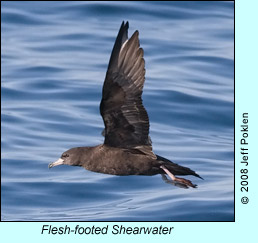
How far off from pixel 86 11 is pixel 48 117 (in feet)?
22.9

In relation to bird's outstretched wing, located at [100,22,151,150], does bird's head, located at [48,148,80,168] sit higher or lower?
lower

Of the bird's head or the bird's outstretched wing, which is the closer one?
the bird's outstretched wing

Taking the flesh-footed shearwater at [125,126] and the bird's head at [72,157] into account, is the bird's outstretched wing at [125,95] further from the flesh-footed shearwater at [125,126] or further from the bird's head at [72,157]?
the bird's head at [72,157]

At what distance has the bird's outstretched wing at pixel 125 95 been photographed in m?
9.23

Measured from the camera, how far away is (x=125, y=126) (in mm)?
9688

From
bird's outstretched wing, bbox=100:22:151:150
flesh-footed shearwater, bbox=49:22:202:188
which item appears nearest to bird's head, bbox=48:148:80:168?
flesh-footed shearwater, bbox=49:22:202:188

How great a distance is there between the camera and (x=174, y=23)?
23906 mm

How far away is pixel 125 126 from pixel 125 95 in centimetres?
41

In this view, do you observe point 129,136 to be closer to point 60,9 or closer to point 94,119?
point 94,119

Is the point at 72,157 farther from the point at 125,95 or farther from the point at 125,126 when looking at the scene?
the point at 125,95

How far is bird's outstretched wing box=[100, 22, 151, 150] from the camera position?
9.23 metres

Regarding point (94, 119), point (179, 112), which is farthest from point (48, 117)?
point (179, 112)

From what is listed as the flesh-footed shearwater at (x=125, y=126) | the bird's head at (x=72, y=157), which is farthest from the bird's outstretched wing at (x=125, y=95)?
the bird's head at (x=72, y=157)

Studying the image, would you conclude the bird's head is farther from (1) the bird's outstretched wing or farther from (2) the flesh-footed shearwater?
(1) the bird's outstretched wing
